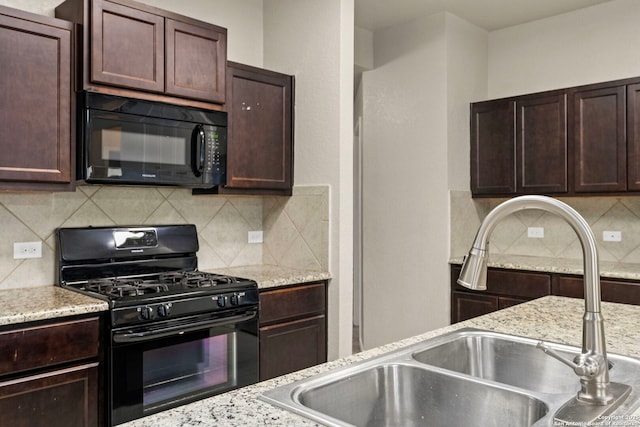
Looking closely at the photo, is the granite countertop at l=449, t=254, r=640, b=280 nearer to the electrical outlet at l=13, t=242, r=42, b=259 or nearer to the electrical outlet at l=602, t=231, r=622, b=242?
the electrical outlet at l=602, t=231, r=622, b=242

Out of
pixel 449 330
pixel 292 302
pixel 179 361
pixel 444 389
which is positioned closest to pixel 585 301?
pixel 444 389

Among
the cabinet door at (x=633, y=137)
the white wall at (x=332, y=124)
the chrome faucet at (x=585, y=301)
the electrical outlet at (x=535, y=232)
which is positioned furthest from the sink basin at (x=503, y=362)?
the electrical outlet at (x=535, y=232)

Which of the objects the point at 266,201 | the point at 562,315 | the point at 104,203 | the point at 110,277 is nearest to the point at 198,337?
the point at 110,277

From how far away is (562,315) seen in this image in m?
1.87

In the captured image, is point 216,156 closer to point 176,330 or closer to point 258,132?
point 258,132

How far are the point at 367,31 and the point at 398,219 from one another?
1603 millimetres

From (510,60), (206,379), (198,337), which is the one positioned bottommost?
(206,379)

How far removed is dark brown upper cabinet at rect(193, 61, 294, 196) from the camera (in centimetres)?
310

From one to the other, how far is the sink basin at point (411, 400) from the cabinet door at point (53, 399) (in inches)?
54.8

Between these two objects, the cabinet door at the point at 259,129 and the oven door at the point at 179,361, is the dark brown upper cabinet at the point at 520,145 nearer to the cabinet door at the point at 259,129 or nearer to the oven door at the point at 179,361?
the cabinet door at the point at 259,129

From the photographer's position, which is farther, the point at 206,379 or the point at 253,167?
the point at 253,167

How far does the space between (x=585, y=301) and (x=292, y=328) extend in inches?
86.0

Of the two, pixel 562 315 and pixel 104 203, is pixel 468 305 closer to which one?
pixel 562 315

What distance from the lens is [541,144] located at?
3.81m
